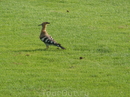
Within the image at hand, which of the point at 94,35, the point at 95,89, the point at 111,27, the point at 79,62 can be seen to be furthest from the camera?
the point at 111,27

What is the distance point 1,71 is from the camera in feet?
58.6

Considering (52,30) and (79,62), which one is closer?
(79,62)

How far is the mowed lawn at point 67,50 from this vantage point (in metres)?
16.2

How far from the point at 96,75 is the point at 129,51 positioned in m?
4.28

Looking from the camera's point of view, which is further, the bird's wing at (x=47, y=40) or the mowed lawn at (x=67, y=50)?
the bird's wing at (x=47, y=40)

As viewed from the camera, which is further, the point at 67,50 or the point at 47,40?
the point at 47,40

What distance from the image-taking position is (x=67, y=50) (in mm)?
21312

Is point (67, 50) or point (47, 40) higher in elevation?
point (47, 40)

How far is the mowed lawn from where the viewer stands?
16.2 meters

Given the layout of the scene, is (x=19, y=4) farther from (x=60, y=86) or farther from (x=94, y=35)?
(x=60, y=86)

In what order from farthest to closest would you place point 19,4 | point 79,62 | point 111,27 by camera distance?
1. point 19,4
2. point 111,27
3. point 79,62

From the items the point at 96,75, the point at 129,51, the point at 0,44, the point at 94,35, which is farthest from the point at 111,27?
the point at 96,75

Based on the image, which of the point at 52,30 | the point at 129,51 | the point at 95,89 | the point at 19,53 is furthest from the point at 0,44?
the point at 95,89

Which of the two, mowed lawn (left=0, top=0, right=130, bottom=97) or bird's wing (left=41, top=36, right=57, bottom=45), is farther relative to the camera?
bird's wing (left=41, top=36, right=57, bottom=45)
